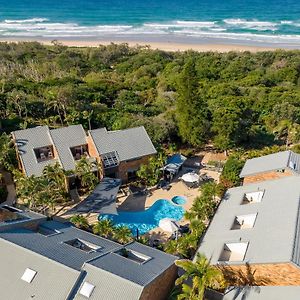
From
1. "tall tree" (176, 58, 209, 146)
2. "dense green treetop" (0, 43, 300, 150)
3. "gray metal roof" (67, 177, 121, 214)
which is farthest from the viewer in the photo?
"dense green treetop" (0, 43, 300, 150)

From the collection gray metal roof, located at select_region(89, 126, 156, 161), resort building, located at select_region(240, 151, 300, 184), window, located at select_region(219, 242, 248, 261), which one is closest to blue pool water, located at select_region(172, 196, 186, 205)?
gray metal roof, located at select_region(89, 126, 156, 161)

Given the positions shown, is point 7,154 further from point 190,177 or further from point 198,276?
point 198,276

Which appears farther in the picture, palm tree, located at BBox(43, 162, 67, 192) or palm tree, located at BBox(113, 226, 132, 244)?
palm tree, located at BBox(43, 162, 67, 192)

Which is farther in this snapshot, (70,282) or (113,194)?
(113,194)

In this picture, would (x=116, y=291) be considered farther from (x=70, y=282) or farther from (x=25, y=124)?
(x=25, y=124)

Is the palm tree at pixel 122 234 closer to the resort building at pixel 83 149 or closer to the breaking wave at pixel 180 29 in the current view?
the resort building at pixel 83 149

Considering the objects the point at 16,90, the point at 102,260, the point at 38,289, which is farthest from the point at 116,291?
the point at 16,90

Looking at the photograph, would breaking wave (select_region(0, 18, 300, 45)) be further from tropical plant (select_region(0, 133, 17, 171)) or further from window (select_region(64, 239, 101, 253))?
window (select_region(64, 239, 101, 253))
